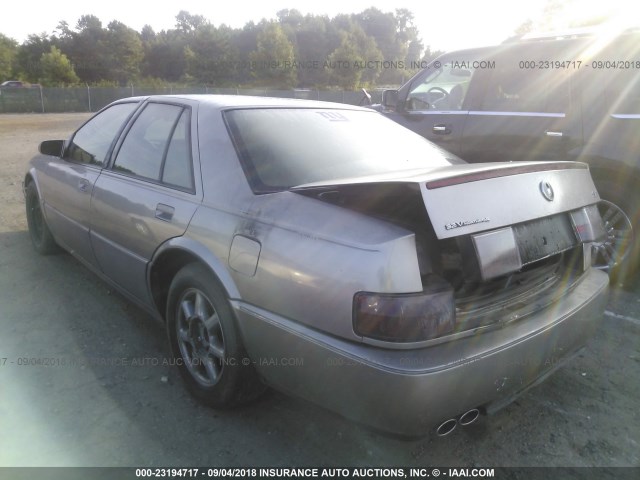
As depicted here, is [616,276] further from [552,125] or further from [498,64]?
[498,64]

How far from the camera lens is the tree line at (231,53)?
52656 mm

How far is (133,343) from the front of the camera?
3297 millimetres

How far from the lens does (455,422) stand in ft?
→ 6.52

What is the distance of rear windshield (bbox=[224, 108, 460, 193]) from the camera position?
249cm

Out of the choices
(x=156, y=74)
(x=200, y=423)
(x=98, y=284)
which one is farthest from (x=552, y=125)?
(x=156, y=74)

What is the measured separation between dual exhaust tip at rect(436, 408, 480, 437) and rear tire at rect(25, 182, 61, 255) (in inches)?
160

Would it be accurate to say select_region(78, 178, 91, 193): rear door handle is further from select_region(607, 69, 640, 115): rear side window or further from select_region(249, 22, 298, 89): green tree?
select_region(249, 22, 298, 89): green tree

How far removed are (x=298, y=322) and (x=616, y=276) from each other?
352 cm

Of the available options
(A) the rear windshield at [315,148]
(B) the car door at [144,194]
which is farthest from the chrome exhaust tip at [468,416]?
(B) the car door at [144,194]

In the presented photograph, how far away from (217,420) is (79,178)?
2.21 meters

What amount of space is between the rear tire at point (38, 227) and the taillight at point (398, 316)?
3849 mm

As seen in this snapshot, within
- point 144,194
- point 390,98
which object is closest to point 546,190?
point 144,194

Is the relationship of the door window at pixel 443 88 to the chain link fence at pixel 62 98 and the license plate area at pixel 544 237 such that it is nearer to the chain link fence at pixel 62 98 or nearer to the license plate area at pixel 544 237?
the license plate area at pixel 544 237

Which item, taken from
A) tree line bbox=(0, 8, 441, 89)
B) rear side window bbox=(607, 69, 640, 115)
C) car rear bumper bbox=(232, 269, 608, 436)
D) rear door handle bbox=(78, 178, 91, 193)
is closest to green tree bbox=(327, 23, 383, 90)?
tree line bbox=(0, 8, 441, 89)
